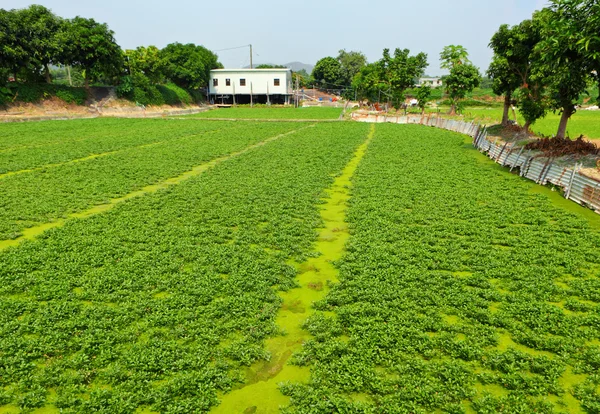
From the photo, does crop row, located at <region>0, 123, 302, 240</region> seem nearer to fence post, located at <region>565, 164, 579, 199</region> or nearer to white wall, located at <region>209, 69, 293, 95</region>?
fence post, located at <region>565, 164, 579, 199</region>

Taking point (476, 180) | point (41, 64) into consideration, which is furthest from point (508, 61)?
point (41, 64)

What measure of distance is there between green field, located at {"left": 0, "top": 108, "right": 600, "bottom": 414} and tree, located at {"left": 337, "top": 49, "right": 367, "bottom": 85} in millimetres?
106844

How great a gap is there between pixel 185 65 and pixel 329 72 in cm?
5228

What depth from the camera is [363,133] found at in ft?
117

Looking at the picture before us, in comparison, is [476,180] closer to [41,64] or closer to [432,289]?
[432,289]

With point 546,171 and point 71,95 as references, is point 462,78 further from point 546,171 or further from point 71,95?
point 71,95

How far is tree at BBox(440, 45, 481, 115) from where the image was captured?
44031 mm

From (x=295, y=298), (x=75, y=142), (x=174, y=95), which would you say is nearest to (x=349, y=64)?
(x=174, y=95)

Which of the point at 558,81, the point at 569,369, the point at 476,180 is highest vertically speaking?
the point at 558,81

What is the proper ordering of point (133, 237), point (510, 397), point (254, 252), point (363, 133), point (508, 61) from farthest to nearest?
point (363, 133)
point (508, 61)
point (133, 237)
point (254, 252)
point (510, 397)

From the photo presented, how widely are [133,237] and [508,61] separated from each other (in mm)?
30300

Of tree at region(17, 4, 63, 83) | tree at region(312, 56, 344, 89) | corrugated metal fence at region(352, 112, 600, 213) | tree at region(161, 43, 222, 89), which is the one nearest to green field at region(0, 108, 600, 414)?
Result: corrugated metal fence at region(352, 112, 600, 213)

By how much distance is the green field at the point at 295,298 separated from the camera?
17.9ft

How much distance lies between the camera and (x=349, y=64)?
118000 mm
